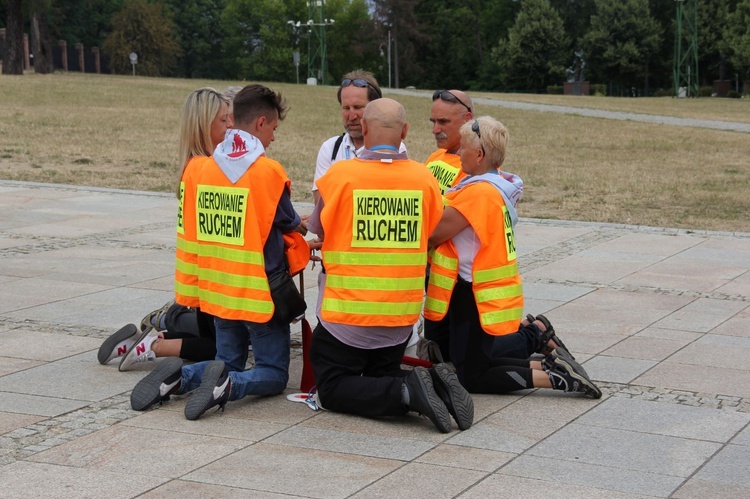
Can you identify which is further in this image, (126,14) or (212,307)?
(126,14)

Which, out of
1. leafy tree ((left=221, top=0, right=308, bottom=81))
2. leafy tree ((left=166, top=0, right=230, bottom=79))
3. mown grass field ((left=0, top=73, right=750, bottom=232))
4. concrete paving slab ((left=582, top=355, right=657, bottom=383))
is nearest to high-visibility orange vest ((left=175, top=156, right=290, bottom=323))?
concrete paving slab ((left=582, top=355, right=657, bottom=383))

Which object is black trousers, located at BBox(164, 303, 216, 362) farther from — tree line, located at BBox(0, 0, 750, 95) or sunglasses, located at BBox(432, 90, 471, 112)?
tree line, located at BBox(0, 0, 750, 95)

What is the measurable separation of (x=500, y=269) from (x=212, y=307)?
5.20 feet

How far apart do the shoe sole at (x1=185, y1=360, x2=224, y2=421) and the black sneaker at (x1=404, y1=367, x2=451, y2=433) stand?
3.19 feet

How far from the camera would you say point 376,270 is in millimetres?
5617

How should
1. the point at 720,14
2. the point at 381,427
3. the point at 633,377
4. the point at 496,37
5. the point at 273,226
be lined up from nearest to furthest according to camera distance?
the point at 381,427
the point at 273,226
the point at 633,377
the point at 720,14
the point at 496,37

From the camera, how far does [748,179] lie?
19922 millimetres

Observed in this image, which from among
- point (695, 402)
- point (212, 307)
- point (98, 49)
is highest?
point (98, 49)

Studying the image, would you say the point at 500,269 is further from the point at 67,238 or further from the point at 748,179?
the point at 748,179

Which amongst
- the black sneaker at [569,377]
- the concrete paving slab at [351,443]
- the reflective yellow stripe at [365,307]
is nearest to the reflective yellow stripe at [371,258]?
the reflective yellow stripe at [365,307]

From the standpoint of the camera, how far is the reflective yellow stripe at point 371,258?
561 cm

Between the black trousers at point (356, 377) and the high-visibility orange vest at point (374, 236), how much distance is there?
0.63ft

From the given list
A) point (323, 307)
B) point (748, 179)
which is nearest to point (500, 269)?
point (323, 307)

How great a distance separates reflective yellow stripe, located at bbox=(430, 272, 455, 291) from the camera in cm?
612
